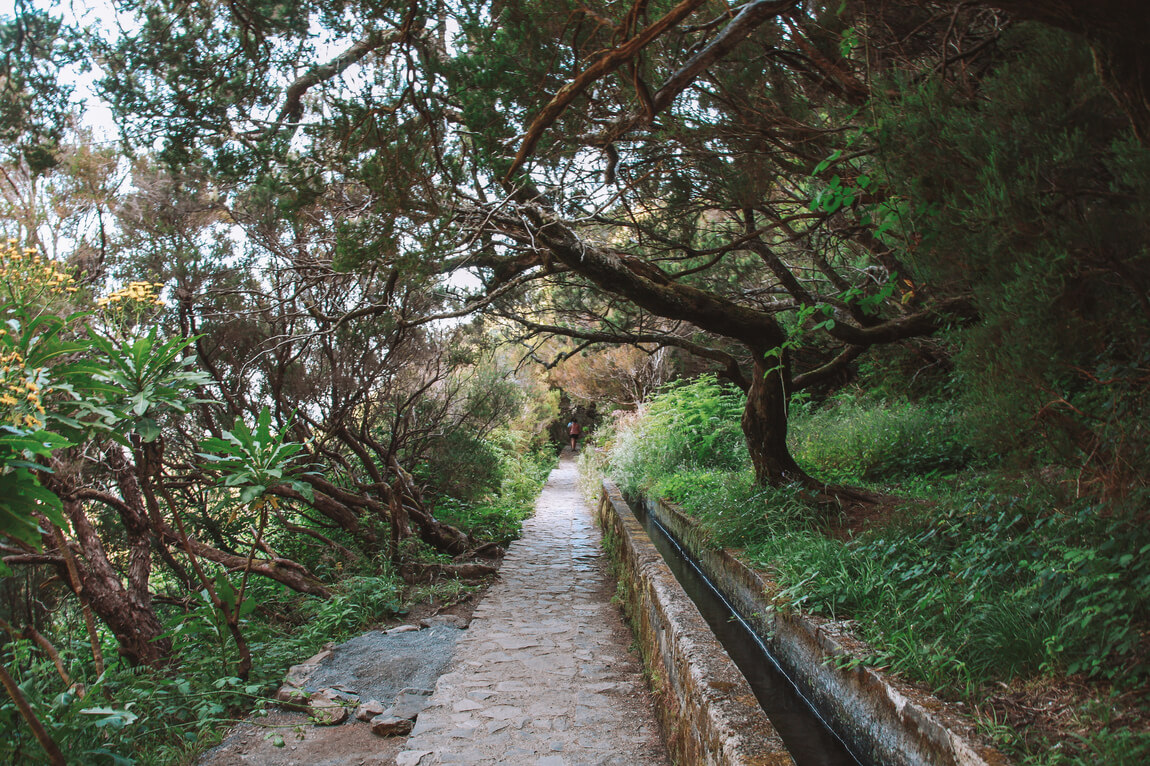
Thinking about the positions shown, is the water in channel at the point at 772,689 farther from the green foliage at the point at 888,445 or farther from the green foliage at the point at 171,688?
the green foliage at the point at 171,688

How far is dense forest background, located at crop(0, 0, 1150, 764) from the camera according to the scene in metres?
2.67

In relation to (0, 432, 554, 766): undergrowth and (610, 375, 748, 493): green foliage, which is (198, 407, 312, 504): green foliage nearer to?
(0, 432, 554, 766): undergrowth

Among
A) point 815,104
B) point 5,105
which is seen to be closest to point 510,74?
point 815,104

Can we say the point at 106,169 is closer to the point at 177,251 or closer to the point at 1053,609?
the point at 177,251

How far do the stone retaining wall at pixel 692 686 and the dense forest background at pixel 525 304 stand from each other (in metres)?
0.94

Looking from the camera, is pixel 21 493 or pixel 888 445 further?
pixel 888 445

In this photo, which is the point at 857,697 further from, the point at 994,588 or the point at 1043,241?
the point at 1043,241

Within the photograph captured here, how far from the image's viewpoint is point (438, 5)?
429cm

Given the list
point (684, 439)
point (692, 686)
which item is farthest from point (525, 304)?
point (692, 686)

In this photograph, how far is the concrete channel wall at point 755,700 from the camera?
8.52ft

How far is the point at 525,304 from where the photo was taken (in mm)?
8586

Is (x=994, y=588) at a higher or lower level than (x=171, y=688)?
lower

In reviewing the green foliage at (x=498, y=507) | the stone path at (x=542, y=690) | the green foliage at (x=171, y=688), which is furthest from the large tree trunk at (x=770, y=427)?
the green foliage at (x=171, y=688)

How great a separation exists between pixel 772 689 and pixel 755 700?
6.17 ft
